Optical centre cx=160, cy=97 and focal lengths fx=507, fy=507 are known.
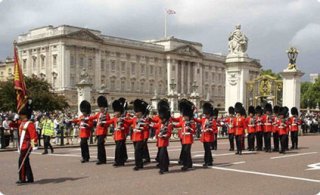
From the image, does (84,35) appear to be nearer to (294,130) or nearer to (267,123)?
(294,130)

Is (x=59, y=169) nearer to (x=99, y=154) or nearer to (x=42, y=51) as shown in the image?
(x=99, y=154)

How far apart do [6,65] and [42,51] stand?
60.0 feet

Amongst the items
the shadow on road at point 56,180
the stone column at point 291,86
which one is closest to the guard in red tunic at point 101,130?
the shadow on road at point 56,180

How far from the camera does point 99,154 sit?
1480cm

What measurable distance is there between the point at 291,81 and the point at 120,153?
55.6 feet

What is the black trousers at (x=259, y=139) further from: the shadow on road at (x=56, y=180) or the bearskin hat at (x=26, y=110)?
the bearskin hat at (x=26, y=110)

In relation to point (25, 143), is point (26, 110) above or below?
above

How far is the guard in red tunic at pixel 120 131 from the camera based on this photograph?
14367 mm

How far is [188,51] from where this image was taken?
110000 millimetres

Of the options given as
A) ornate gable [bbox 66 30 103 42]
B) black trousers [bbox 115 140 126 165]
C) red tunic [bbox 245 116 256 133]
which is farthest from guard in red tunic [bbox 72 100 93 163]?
ornate gable [bbox 66 30 103 42]

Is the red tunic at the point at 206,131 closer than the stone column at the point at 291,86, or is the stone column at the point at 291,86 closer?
the red tunic at the point at 206,131

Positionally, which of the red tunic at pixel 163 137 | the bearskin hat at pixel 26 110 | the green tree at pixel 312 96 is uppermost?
the green tree at pixel 312 96

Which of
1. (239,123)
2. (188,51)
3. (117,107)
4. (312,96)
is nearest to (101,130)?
(117,107)

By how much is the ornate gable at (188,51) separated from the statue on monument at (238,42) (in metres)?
76.1
